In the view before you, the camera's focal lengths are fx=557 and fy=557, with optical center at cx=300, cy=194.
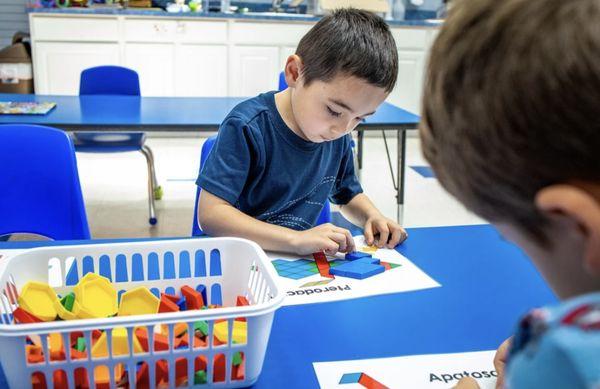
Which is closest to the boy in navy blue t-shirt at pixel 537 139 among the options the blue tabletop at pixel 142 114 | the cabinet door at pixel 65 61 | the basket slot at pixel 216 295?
the basket slot at pixel 216 295

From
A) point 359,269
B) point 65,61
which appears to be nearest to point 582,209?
point 359,269

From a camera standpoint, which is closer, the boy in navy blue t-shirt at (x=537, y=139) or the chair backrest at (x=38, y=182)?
the boy in navy blue t-shirt at (x=537, y=139)

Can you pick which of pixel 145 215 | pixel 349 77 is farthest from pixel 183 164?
pixel 349 77

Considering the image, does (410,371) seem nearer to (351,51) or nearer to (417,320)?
(417,320)

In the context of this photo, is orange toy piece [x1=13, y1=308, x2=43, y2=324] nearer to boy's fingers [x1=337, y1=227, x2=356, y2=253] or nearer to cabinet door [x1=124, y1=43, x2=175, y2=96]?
boy's fingers [x1=337, y1=227, x2=356, y2=253]

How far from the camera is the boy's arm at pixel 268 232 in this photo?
896mm

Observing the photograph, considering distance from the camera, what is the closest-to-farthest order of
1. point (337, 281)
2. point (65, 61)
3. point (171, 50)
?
point (337, 281), point (65, 61), point (171, 50)

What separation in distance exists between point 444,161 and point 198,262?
50cm

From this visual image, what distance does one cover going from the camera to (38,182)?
4.19 feet

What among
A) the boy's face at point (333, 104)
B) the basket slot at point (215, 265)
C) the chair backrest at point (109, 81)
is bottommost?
the basket slot at point (215, 265)

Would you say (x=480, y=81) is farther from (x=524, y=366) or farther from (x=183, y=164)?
(x=183, y=164)

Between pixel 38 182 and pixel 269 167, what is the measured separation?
22.2 inches

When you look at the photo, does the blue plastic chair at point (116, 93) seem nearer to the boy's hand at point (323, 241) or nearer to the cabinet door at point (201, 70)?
the cabinet door at point (201, 70)

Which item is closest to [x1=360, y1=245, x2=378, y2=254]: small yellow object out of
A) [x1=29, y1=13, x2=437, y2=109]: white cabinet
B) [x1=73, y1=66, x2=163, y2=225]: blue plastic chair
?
[x1=73, y1=66, x2=163, y2=225]: blue plastic chair
